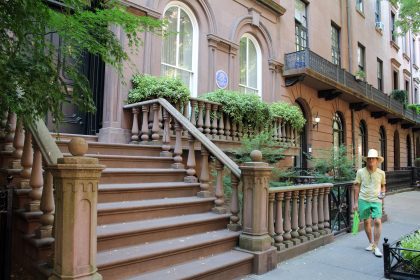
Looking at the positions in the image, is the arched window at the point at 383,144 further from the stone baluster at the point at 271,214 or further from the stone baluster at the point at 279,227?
the stone baluster at the point at 271,214

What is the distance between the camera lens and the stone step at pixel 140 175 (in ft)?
17.4

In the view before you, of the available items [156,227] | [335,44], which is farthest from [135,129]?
[335,44]

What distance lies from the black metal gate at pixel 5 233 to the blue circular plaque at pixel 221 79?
25.1ft

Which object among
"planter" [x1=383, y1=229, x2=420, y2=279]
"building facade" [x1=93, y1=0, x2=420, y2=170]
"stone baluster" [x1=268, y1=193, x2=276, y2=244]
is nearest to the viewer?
"planter" [x1=383, y1=229, x2=420, y2=279]

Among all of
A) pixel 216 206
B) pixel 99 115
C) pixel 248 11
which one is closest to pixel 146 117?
pixel 99 115

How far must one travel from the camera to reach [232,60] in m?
11.2

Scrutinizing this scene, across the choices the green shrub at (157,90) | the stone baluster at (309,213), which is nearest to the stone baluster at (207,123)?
the green shrub at (157,90)

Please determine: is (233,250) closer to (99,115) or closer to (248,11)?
(99,115)

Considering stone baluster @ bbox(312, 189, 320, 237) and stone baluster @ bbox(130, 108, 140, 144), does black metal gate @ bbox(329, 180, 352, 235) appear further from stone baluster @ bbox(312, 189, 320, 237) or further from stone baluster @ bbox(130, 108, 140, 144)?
stone baluster @ bbox(130, 108, 140, 144)

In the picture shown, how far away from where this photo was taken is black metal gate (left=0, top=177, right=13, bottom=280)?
12.0 ft

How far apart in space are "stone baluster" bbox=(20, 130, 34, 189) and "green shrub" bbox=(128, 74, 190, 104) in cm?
376

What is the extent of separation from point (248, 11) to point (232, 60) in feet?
7.24

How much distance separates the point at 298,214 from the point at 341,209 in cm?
186

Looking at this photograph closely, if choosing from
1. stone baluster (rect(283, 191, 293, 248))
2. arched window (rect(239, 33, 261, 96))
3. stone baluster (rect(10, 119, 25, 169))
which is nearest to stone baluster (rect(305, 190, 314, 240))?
stone baluster (rect(283, 191, 293, 248))
